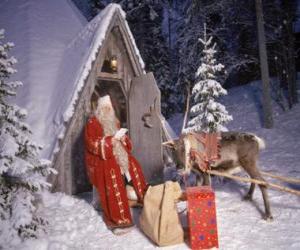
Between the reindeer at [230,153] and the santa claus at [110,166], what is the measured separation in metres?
1.15

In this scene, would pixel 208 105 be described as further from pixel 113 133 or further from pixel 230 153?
pixel 230 153

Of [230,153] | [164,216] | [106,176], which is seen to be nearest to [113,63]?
[106,176]

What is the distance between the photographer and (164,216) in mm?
4578

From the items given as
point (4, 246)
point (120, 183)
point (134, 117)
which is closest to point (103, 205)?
point (120, 183)

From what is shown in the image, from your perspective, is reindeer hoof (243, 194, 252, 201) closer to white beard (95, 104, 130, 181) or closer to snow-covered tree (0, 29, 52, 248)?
white beard (95, 104, 130, 181)

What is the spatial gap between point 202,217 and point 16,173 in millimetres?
2693

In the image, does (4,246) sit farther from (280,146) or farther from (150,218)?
(280,146)

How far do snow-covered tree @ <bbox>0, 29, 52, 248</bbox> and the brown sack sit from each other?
1.62 meters

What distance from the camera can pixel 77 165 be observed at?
7.77 meters

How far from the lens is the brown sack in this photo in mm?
4609

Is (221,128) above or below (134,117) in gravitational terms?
below

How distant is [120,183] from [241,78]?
64.0ft

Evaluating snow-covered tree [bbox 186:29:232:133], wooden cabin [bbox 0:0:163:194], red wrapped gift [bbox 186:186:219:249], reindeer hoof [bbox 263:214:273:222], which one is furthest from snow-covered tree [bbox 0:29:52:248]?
snow-covered tree [bbox 186:29:232:133]

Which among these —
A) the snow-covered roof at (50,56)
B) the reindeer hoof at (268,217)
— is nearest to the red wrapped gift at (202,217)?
the reindeer hoof at (268,217)
